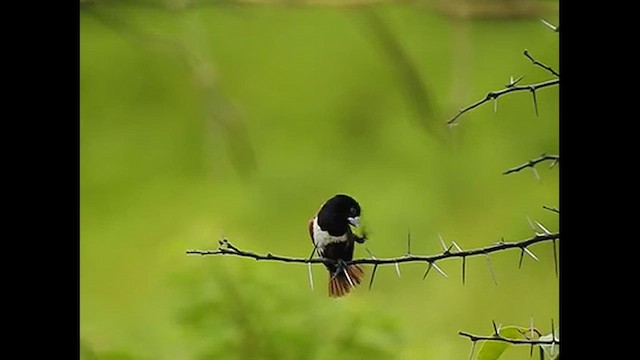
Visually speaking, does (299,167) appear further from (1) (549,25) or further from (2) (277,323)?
(1) (549,25)

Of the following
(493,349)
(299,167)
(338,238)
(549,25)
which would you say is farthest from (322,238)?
(549,25)

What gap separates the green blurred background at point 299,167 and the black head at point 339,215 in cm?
3

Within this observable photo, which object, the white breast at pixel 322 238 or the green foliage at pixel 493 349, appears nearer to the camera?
the green foliage at pixel 493 349

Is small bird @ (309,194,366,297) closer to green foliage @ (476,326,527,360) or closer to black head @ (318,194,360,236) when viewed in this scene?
black head @ (318,194,360,236)

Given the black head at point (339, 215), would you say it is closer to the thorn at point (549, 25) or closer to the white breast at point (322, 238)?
the white breast at point (322, 238)

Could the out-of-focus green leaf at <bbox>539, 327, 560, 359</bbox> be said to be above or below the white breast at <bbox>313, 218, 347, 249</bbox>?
below

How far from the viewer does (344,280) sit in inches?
50.8

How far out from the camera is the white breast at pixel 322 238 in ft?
4.13

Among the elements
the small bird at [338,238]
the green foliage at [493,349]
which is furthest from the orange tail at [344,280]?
the green foliage at [493,349]

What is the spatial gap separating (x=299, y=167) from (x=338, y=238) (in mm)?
149

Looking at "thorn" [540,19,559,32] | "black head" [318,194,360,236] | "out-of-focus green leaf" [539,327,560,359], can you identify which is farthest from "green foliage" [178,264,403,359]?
"thorn" [540,19,559,32]

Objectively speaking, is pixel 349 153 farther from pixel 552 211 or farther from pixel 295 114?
pixel 552 211

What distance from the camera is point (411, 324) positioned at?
133 centimetres

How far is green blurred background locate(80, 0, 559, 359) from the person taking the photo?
1.32 meters
